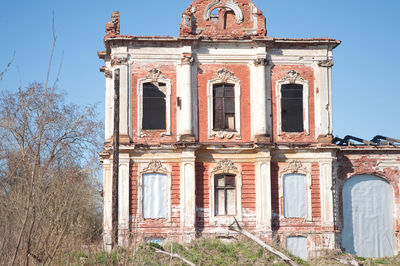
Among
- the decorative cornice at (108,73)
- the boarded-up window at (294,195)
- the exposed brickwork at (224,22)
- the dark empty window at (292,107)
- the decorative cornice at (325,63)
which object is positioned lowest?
the boarded-up window at (294,195)

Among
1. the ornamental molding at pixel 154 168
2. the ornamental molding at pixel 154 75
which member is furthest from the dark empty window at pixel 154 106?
the ornamental molding at pixel 154 168

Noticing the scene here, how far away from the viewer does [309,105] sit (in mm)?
24078

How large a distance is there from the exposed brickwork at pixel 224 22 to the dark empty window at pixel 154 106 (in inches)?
114

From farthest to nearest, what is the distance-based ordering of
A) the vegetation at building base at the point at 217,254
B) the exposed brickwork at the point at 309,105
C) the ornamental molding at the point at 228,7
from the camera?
1. the ornamental molding at the point at 228,7
2. the exposed brickwork at the point at 309,105
3. the vegetation at building base at the point at 217,254

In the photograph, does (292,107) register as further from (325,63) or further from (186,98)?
(186,98)

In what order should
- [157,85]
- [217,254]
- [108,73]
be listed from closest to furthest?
[217,254], [157,85], [108,73]

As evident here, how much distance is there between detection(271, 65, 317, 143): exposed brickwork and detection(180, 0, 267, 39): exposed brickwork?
1.80 m

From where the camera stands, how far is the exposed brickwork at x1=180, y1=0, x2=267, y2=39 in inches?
952

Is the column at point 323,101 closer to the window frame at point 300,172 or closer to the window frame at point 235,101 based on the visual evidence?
the window frame at point 300,172

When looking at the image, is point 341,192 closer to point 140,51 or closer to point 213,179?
point 213,179

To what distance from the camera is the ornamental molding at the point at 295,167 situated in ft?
77.3

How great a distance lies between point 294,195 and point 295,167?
1181 millimetres

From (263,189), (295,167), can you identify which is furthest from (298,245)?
(295,167)

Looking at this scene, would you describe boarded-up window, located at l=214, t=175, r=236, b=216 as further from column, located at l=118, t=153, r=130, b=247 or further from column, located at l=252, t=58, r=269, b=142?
column, located at l=118, t=153, r=130, b=247
